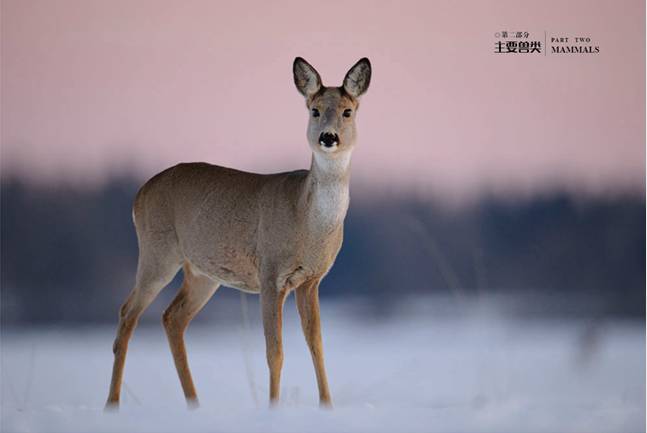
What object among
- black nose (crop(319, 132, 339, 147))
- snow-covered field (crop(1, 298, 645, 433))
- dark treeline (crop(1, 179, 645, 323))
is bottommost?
snow-covered field (crop(1, 298, 645, 433))

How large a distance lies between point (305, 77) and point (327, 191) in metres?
0.71

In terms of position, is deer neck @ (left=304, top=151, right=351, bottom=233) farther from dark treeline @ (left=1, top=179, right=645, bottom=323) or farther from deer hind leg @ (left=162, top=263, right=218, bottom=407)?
dark treeline @ (left=1, top=179, right=645, bottom=323)

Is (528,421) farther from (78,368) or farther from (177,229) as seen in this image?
(78,368)

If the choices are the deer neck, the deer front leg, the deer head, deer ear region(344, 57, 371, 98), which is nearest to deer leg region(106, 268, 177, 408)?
the deer front leg

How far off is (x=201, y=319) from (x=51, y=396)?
9.34 ft

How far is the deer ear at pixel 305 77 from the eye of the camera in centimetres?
623

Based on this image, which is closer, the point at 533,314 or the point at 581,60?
the point at 581,60

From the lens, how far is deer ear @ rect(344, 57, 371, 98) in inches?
244

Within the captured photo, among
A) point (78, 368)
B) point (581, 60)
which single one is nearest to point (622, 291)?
point (581, 60)

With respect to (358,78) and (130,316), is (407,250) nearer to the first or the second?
(130,316)

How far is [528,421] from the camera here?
5.54m

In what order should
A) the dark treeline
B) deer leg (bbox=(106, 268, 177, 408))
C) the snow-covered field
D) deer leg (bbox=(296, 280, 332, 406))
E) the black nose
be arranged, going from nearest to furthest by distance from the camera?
the snow-covered field → the black nose → deer leg (bbox=(296, 280, 332, 406)) → deer leg (bbox=(106, 268, 177, 408)) → the dark treeline

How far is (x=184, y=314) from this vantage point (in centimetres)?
684

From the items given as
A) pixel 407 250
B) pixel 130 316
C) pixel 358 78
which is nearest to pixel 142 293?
pixel 130 316
